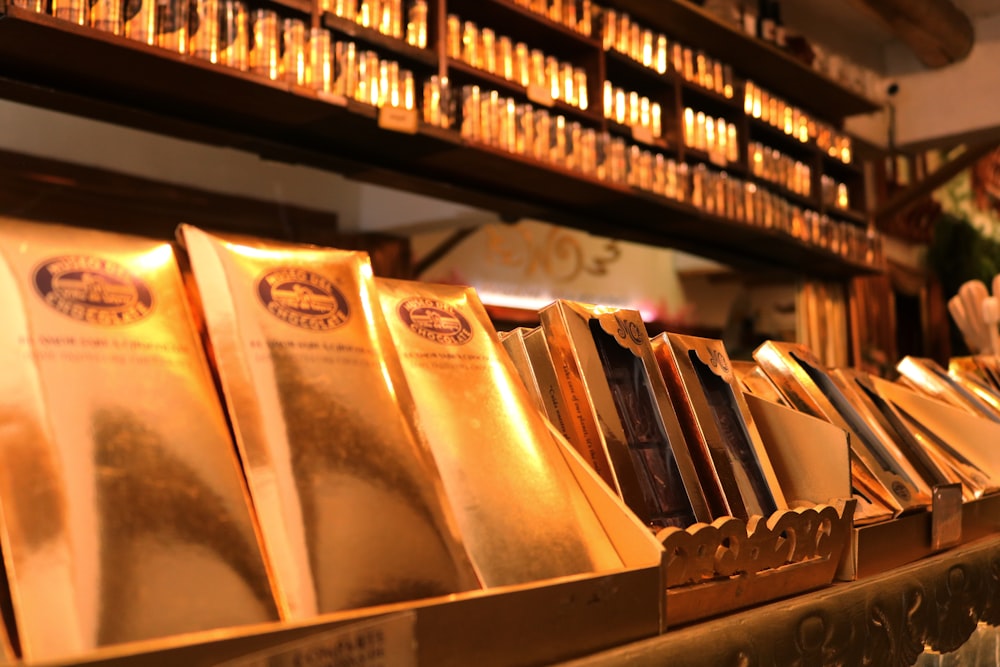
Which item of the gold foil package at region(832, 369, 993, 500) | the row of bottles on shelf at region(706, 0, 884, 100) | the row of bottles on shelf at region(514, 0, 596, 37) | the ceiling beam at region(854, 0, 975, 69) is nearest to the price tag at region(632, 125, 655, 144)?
the row of bottles on shelf at region(514, 0, 596, 37)

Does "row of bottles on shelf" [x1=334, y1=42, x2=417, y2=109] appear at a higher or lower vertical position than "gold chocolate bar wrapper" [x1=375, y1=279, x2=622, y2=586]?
higher

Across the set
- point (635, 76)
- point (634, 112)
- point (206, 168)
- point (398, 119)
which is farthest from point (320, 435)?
point (635, 76)

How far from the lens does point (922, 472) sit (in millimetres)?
965

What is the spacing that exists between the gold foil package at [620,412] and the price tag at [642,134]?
2719mm

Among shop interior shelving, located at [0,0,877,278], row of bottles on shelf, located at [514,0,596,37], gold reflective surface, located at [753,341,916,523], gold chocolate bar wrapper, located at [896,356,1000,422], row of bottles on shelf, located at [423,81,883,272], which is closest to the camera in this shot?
gold reflective surface, located at [753,341,916,523]

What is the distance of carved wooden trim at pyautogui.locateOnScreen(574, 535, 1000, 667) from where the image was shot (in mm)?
575

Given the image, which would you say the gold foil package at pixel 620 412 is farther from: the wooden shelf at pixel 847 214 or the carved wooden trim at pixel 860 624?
the wooden shelf at pixel 847 214

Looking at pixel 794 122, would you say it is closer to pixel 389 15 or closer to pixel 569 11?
pixel 569 11

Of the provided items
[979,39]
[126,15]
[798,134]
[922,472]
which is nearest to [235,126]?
[126,15]

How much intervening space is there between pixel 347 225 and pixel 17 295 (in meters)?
2.57

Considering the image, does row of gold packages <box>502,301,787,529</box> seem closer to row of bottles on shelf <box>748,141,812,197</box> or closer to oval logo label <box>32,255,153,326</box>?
oval logo label <box>32,255,153,326</box>

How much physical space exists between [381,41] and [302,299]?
2.13m

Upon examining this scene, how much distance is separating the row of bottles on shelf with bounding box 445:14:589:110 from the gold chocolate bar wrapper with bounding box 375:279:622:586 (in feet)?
7.43

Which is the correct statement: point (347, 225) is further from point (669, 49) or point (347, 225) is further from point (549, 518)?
point (549, 518)
